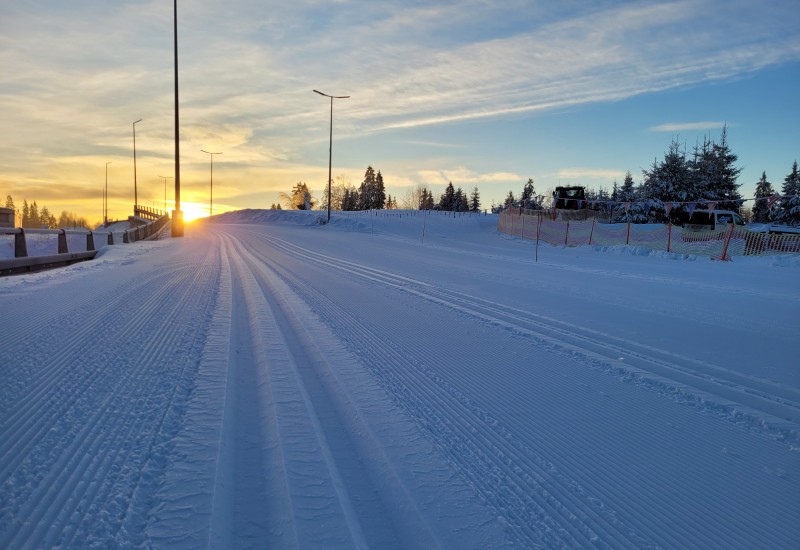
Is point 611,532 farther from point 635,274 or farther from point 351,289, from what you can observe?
point 635,274

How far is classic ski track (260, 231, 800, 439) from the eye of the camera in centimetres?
415

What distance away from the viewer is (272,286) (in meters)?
9.62

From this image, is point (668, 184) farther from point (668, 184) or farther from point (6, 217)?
point (6, 217)

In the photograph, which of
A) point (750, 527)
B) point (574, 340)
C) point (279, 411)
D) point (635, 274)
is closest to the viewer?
point (750, 527)

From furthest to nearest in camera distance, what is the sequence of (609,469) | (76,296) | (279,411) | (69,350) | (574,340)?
(76,296)
(574,340)
(69,350)
(279,411)
(609,469)

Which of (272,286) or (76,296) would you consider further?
(272,286)

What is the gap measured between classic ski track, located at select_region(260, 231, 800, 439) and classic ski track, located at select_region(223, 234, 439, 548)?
2959 mm

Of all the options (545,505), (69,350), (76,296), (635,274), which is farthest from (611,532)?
(635,274)

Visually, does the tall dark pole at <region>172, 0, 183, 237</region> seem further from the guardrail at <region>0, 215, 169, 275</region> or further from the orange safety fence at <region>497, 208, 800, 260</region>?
the orange safety fence at <region>497, 208, 800, 260</region>

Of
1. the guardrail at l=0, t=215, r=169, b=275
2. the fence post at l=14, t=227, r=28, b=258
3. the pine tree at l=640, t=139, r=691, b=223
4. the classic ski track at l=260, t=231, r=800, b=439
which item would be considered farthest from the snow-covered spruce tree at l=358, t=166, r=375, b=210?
the classic ski track at l=260, t=231, r=800, b=439

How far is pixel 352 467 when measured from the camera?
2.88 metres

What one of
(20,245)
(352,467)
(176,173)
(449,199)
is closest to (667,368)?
(352,467)

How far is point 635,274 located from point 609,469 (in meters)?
12.4

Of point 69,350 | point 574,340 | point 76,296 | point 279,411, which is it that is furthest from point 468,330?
point 76,296
